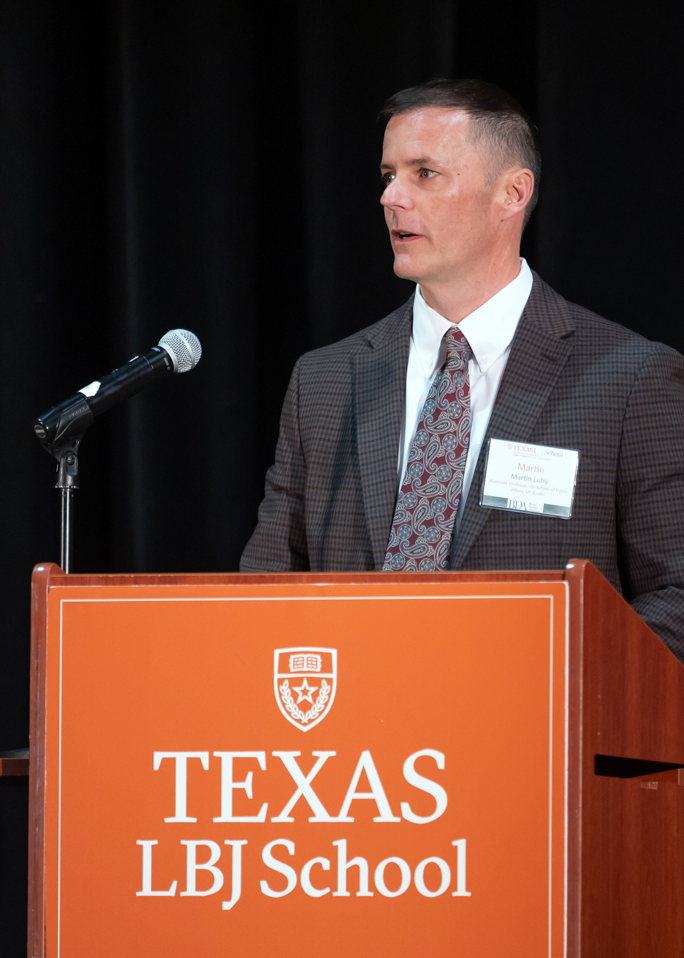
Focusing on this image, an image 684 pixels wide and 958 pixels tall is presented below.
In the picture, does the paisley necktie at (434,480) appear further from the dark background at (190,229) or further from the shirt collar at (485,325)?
the dark background at (190,229)

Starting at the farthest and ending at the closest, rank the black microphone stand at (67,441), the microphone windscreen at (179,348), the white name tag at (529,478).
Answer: the white name tag at (529,478)
the microphone windscreen at (179,348)
the black microphone stand at (67,441)

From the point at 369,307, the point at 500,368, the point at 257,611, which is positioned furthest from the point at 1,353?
the point at 257,611

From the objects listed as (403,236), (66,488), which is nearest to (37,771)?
(66,488)

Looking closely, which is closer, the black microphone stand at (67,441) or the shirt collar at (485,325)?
the black microphone stand at (67,441)

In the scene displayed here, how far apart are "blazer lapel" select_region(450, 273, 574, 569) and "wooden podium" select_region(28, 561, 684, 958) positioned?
684 millimetres

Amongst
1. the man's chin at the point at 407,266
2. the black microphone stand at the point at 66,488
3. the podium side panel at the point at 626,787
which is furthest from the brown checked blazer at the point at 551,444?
the black microphone stand at the point at 66,488

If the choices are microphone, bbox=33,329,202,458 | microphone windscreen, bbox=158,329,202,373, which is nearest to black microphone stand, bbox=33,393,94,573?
microphone, bbox=33,329,202,458

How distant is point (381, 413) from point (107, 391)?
63cm

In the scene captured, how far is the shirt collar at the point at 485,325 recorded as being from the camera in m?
2.00

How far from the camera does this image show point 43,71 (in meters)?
2.44

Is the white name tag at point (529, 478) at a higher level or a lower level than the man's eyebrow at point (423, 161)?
lower

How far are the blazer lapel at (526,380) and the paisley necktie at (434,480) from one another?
3cm

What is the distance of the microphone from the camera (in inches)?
57.7

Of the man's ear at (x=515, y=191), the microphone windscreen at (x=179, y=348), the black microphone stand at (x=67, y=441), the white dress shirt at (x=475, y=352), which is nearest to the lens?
the black microphone stand at (x=67, y=441)
